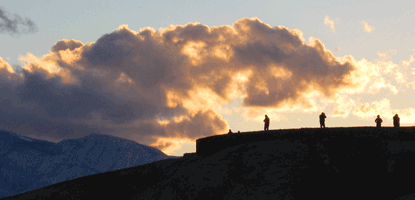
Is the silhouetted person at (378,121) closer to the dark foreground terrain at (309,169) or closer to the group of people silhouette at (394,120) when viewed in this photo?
the group of people silhouette at (394,120)

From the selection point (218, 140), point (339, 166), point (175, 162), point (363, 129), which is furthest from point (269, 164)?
point (175, 162)

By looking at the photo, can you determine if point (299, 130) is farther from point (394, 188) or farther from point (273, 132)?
point (394, 188)

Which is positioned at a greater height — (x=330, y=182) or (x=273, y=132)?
(x=273, y=132)

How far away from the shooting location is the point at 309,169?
2600cm

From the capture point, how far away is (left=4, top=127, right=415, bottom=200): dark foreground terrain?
80.0 feet

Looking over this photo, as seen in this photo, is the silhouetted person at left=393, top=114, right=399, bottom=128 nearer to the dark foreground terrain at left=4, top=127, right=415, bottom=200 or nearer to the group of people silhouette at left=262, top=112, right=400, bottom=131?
the group of people silhouette at left=262, top=112, right=400, bottom=131

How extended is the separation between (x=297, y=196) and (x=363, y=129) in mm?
7749

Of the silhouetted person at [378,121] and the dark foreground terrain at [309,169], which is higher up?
the silhouetted person at [378,121]

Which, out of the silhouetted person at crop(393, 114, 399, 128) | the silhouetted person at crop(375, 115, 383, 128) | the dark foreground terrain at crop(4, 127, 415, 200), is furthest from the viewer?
the silhouetted person at crop(375, 115, 383, 128)

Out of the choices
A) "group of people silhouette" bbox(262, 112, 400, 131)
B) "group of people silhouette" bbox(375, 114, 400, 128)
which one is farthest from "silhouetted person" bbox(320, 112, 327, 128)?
"group of people silhouette" bbox(375, 114, 400, 128)

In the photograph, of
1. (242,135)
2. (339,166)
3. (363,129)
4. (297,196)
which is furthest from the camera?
(242,135)

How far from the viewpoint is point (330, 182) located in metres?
25.0

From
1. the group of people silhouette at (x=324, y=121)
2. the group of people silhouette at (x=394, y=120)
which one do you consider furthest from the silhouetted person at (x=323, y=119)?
the group of people silhouette at (x=394, y=120)

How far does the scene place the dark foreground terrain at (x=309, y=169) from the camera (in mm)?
24391
